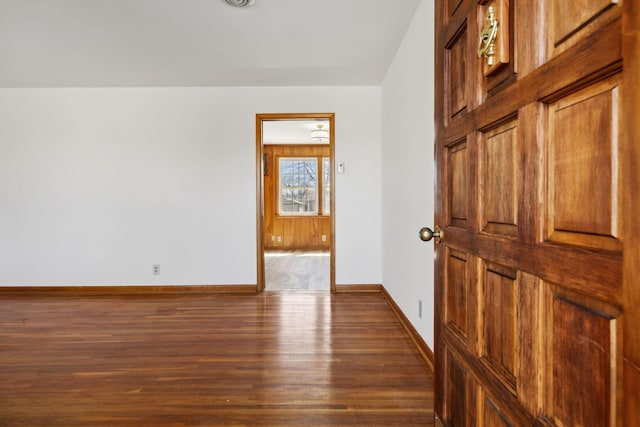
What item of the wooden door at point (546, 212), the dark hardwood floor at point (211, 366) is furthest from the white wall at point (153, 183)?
the wooden door at point (546, 212)

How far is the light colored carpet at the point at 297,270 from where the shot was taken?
13.6 ft

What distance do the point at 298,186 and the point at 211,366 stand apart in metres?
5.74

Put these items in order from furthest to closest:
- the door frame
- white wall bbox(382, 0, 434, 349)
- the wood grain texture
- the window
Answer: the window
the door frame
white wall bbox(382, 0, 434, 349)
the wood grain texture

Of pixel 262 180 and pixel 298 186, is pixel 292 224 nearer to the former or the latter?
pixel 298 186

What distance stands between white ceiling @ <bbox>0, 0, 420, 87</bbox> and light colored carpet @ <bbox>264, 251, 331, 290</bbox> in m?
2.45

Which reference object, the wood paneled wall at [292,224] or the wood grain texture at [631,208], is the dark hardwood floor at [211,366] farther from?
the wood paneled wall at [292,224]

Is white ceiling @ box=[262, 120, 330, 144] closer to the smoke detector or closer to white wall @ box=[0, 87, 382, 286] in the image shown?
white wall @ box=[0, 87, 382, 286]

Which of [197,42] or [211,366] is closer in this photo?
[211,366]

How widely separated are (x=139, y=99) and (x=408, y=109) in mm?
3113

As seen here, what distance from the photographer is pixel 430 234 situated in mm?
1039

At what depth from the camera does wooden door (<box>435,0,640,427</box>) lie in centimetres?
46

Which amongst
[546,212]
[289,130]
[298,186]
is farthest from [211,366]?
[298,186]

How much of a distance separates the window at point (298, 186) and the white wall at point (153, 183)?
3.74 metres

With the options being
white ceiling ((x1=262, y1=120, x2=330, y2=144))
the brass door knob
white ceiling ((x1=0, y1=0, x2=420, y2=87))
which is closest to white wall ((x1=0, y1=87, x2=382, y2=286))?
white ceiling ((x1=0, y1=0, x2=420, y2=87))
